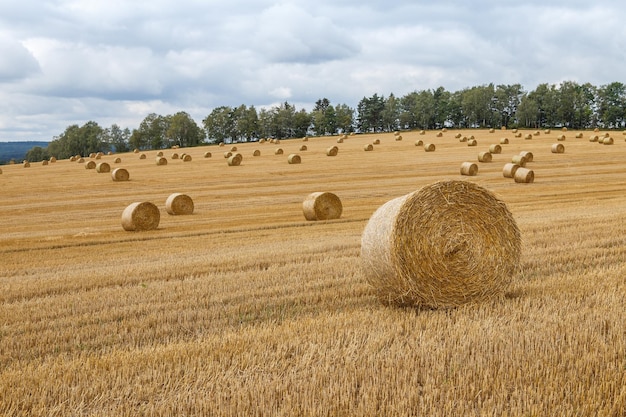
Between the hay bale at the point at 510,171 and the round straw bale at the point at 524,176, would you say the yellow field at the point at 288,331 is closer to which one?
the round straw bale at the point at 524,176

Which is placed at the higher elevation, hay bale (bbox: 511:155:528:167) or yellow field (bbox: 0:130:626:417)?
hay bale (bbox: 511:155:528:167)

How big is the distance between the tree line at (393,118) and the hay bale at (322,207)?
8447cm

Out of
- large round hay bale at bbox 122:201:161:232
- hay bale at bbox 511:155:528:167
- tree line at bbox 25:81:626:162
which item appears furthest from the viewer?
tree line at bbox 25:81:626:162

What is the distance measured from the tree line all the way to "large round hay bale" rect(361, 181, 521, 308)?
312ft

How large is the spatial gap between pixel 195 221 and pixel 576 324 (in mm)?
14773

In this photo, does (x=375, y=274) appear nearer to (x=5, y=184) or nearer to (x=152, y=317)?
(x=152, y=317)

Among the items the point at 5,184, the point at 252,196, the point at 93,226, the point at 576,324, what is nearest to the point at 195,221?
the point at 93,226

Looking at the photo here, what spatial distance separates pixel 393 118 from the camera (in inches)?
4678

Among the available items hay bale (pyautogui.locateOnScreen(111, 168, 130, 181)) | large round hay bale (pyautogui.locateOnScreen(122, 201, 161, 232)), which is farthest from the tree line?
large round hay bale (pyautogui.locateOnScreen(122, 201, 161, 232))

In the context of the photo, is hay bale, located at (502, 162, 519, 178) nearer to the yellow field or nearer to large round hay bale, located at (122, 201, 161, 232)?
the yellow field

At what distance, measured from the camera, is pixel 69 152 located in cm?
10944

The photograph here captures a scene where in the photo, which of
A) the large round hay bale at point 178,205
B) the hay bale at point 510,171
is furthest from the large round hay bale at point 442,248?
the hay bale at point 510,171

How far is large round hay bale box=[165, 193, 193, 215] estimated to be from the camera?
21.6 m

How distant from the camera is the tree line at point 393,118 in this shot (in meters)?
104
